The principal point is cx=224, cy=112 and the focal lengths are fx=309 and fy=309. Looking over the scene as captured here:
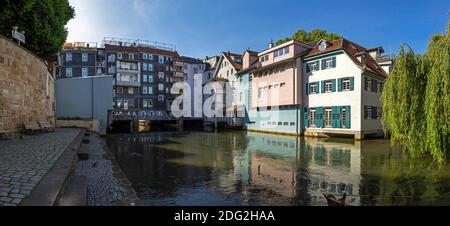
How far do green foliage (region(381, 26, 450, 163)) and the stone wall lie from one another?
60.6 feet

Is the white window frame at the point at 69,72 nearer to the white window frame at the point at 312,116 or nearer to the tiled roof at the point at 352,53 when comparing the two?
the tiled roof at the point at 352,53

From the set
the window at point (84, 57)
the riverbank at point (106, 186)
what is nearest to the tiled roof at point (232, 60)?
the window at point (84, 57)

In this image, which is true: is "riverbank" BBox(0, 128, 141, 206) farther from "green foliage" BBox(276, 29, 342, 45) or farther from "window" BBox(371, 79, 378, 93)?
"green foliage" BBox(276, 29, 342, 45)

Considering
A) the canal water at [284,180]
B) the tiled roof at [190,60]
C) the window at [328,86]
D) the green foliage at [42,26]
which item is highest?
the tiled roof at [190,60]

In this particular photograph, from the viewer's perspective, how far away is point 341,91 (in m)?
31.1

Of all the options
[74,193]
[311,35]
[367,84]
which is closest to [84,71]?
[311,35]

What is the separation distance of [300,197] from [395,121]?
8409 mm

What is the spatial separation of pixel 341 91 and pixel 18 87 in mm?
27081

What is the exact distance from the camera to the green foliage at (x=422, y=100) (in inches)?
472

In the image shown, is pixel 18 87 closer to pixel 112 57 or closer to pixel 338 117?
pixel 338 117

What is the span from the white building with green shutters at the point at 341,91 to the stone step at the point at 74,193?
89.2 feet

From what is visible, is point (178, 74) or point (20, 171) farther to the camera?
point (178, 74)

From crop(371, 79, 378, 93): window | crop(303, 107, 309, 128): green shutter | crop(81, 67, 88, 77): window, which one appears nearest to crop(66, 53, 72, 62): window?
crop(81, 67, 88, 77): window

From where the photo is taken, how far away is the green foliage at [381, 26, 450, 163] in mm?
11977
